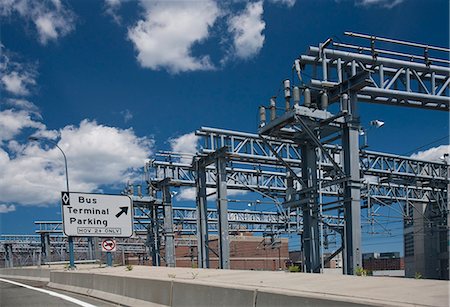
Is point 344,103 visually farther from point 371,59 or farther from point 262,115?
point 262,115

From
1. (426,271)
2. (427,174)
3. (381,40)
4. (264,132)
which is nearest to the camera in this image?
(381,40)

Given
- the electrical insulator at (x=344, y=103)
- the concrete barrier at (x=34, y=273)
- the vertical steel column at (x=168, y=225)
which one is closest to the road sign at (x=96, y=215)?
the concrete barrier at (x=34, y=273)

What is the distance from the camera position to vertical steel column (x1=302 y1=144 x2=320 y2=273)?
23.6m

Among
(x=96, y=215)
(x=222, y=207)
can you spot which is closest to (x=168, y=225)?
(x=222, y=207)

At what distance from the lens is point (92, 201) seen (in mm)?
20656

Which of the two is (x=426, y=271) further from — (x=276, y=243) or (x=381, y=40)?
(x=381, y=40)

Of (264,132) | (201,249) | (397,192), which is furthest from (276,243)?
(264,132)

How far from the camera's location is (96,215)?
67.4ft

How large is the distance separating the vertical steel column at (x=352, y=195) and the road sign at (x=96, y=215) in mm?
9587

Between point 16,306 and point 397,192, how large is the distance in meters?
42.7

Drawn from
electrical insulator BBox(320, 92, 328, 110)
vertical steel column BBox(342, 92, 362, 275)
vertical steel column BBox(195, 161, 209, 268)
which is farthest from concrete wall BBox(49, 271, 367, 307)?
vertical steel column BBox(195, 161, 209, 268)

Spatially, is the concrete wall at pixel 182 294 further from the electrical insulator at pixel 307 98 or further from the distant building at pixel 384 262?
the distant building at pixel 384 262

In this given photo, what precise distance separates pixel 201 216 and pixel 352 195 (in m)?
17.9

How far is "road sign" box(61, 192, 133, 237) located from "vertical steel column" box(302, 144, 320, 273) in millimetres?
8832
